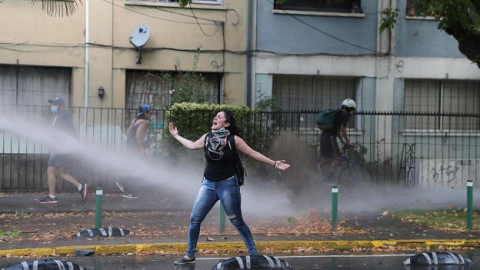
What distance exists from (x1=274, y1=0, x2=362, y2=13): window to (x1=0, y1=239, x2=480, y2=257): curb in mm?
8564

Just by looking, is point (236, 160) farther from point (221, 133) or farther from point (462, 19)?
point (462, 19)

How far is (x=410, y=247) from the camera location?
32.2ft

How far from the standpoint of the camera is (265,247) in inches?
375

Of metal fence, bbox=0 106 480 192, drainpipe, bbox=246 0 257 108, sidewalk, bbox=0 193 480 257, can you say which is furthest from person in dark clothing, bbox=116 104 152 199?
drainpipe, bbox=246 0 257 108

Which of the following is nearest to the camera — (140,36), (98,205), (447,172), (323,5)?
(98,205)

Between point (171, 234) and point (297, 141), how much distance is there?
5.45 metres

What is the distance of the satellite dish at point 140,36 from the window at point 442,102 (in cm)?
706

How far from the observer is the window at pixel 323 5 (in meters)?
16.9

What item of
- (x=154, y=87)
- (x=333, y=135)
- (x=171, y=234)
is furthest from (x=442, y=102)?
(x=171, y=234)

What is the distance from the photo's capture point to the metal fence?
14750mm

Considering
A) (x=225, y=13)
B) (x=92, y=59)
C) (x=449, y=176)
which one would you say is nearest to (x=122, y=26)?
(x=92, y=59)

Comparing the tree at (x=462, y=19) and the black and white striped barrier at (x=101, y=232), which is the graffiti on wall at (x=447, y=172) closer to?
the tree at (x=462, y=19)

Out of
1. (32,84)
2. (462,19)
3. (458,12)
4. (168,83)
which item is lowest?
(32,84)

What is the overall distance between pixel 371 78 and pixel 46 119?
831 centimetres
